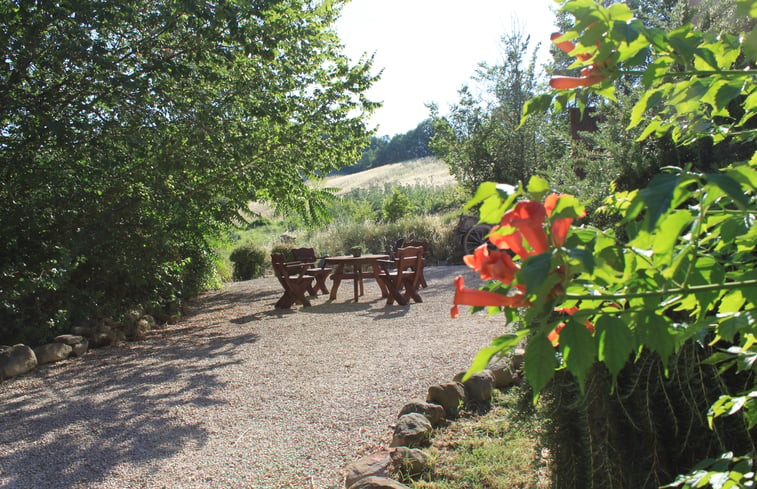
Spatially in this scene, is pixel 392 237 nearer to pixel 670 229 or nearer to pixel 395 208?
pixel 395 208

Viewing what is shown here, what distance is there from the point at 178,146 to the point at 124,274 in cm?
207

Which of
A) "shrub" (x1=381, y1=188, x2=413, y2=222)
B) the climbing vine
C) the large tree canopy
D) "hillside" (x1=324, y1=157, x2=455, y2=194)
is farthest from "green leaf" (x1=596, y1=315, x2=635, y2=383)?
"hillside" (x1=324, y1=157, x2=455, y2=194)

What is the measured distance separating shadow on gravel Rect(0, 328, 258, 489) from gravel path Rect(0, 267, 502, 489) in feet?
0.04

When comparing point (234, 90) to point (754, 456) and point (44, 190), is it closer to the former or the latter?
point (44, 190)

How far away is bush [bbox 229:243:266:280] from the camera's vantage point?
14.8 m

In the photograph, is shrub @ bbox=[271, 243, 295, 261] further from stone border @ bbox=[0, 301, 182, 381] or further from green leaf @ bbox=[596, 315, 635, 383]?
green leaf @ bbox=[596, 315, 635, 383]

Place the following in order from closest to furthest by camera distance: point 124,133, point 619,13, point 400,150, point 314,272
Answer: point 619,13 < point 124,133 < point 314,272 < point 400,150

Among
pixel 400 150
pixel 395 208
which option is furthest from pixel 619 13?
pixel 400 150

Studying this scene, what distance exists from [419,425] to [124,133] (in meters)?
4.36

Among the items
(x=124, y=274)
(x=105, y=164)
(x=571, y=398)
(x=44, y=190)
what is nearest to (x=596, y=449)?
(x=571, y=398)

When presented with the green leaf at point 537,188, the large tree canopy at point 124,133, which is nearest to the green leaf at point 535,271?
the green leaf at point 537,188

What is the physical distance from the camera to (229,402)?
4.26 meters

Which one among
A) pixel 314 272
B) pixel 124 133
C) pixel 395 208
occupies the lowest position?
pixel 314 272

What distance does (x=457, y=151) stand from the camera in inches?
606
